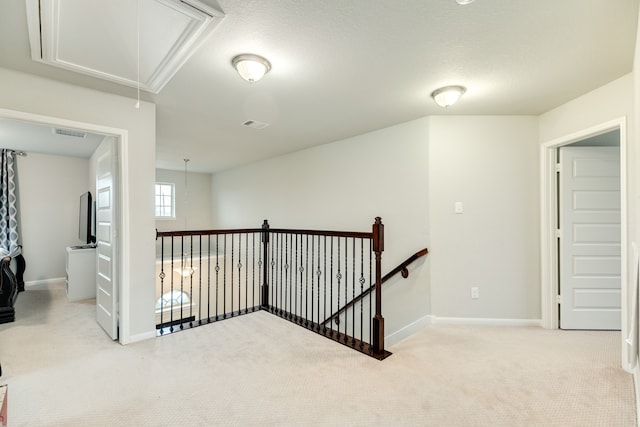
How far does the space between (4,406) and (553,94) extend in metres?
4.46

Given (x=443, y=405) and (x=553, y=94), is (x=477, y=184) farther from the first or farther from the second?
(x=443, y=405)

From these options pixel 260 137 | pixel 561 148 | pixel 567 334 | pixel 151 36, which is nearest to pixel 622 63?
pixel 561 148

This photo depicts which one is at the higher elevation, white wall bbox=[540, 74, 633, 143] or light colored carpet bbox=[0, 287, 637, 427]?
white wall bbox=[540, 74, 633, 143]

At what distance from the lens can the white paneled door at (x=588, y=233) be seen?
10.2 feet

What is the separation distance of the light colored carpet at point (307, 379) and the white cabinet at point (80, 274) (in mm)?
1191

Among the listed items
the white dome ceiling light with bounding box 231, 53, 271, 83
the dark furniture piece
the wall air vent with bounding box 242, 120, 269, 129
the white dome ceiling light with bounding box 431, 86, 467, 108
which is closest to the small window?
the dark furniture piece

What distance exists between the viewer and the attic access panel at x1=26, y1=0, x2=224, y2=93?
158cm

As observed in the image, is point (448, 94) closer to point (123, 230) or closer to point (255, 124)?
point (255, 124)

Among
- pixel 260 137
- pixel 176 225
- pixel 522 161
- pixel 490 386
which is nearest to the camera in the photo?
pixel 490 386

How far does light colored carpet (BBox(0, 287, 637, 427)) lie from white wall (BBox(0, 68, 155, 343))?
34 cm

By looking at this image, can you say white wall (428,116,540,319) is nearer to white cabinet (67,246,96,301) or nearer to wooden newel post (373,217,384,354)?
wooden newel post (373,217,384,354)

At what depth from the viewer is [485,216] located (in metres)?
3.29

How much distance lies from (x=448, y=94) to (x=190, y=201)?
687cm

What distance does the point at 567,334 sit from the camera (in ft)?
9.80
